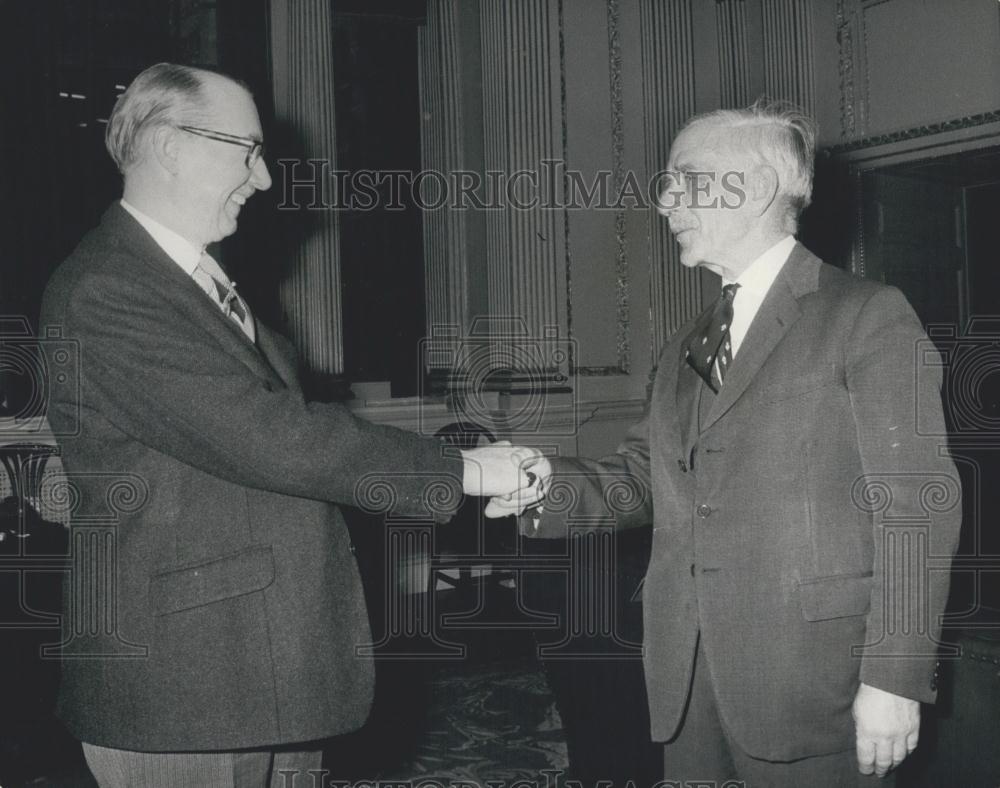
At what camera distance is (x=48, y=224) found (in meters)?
4.98

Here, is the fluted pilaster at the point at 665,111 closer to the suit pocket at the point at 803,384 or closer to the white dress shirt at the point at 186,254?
the suit pocket at the point at 803,384

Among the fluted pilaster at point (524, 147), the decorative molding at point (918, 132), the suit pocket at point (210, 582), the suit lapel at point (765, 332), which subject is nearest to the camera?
the suit pocket at point (210, 582)

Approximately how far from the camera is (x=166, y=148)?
1620 mm

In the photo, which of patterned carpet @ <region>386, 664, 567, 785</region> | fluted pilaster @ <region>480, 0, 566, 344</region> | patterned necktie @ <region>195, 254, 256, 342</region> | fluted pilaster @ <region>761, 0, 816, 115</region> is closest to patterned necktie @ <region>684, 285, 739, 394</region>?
patterned necktie @ <region>195, 254, 256, 342</region>

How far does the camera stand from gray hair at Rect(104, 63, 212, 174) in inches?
64.0

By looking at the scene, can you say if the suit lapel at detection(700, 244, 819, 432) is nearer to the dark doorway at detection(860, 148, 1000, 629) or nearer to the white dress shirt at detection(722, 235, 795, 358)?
the white dress shirt at detection(722, 235, 795, 358)

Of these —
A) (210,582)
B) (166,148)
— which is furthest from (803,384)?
(166,148)

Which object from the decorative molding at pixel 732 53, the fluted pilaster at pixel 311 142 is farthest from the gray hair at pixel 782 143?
the decorative molding at pixel 732 53

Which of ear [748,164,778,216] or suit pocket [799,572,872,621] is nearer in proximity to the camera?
suit pocket [799,572,872,621]

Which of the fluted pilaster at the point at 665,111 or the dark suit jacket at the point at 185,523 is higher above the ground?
the fluted pilaster at the point at 665,111

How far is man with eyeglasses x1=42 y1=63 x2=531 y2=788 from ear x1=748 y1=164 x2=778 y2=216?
0.92 m

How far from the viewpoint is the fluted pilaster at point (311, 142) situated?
4.88m

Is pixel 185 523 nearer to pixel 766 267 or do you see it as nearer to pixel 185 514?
pixel 185 514

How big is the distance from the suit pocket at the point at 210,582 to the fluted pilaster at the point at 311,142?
346 centimetres
